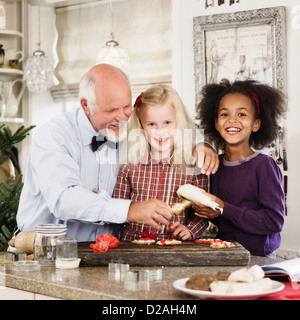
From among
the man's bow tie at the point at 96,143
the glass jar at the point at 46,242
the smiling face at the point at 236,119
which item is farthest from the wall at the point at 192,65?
the glass jar at the point at 46,242

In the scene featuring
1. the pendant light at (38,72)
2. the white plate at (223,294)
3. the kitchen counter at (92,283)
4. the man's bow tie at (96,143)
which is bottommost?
the kitchen counter at (92,283)

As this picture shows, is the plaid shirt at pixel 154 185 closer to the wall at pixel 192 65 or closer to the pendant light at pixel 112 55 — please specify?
the wall at pixel 192 65

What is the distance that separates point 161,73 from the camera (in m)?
4.25

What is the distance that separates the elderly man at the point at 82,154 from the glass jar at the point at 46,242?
0.08 meters

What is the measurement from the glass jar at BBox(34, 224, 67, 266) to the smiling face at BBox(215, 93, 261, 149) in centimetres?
73

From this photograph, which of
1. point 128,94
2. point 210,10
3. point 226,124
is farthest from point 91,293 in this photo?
point 210,10

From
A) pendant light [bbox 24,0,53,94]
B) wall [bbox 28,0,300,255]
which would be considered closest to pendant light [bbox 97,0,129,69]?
wall [bbox 28,0,300,255]

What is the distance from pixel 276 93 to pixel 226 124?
272mm

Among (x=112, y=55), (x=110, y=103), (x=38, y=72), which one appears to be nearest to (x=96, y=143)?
(x=110, y=103)

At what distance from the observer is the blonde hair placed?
1993 mm

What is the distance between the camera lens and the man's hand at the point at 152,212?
166 centimetres

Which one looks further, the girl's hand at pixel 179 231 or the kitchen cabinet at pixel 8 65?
the kitchen cabinet at pixel 8 65

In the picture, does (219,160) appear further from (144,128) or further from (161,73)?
(161,73)

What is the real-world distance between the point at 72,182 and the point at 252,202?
0.66 meters
